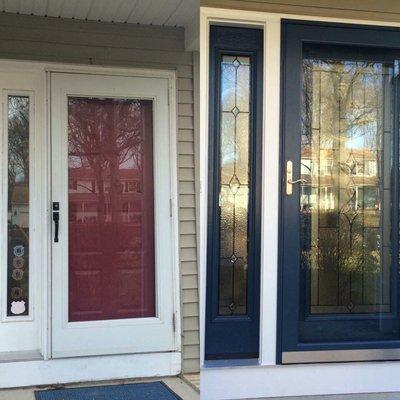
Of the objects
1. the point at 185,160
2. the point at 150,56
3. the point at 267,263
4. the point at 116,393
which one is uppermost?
the point at 150,56

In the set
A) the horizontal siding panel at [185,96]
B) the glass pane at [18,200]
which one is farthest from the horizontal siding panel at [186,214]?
the glass pane at [18,200]

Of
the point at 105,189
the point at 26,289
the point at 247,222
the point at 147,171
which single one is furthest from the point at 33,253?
the point at 247,222

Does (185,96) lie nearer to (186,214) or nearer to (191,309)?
(186,214)

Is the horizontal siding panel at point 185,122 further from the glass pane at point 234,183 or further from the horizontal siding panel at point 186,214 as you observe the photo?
the horizontal siding panel at point 186,214

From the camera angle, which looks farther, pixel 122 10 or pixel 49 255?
pixel 49 255

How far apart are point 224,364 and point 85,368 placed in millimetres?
→ 687

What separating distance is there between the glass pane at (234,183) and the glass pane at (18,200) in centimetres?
92

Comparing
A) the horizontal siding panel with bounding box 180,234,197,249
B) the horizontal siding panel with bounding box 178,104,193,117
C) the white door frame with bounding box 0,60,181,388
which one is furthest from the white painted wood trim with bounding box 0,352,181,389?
the horizontal siding panel with bounding box 178,104,193,117

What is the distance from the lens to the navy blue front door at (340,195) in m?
3.12

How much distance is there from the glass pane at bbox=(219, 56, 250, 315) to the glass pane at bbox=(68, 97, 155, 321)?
0.40 meters

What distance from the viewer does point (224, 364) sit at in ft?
10.2

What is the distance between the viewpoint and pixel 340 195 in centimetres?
324

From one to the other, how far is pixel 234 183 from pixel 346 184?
0.60 metres

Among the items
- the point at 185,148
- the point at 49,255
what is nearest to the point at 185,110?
the point at 185,148
